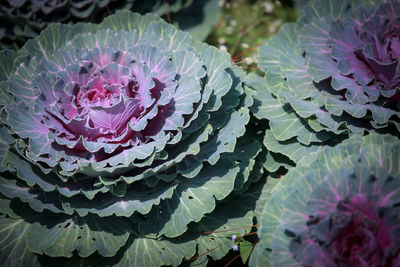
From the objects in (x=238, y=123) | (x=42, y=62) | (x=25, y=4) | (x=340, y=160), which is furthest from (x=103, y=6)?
(x=340, y=160)

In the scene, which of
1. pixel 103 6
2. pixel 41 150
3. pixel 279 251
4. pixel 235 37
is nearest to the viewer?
pixel 279 251

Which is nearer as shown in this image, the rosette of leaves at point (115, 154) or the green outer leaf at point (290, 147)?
the rosette of leaves at point (115, 154)

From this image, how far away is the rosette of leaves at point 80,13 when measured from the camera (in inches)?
142

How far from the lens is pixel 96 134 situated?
2.34m

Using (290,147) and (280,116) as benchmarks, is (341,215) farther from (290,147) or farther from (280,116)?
(280,116)

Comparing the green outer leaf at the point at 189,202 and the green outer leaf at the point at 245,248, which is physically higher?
the green outer leaf at the point at 189,202

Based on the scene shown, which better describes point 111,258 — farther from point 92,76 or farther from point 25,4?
point 25,4

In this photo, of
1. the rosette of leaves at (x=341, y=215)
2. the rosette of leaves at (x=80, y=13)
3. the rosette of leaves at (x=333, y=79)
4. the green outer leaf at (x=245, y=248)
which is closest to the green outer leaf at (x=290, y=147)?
the rosette of leaves at (x=333, y=79)

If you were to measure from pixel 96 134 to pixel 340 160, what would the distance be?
1.41 metres

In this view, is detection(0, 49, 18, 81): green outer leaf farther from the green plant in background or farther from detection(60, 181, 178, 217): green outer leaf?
the green plant in background

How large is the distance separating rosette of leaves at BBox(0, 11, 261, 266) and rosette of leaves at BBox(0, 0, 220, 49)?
3.64ft

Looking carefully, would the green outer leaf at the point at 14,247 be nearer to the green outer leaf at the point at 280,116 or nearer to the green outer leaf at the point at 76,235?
the green outer leaf at the point at 76,235

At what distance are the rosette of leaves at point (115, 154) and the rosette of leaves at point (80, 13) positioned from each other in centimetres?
111

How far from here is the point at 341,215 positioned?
191cm
